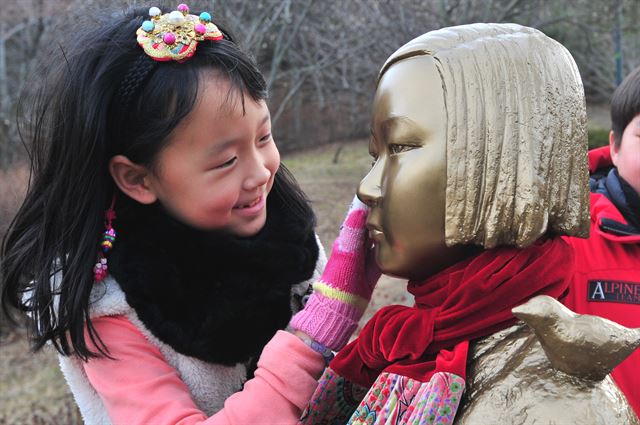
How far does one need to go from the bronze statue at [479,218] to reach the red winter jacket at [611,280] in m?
0.60

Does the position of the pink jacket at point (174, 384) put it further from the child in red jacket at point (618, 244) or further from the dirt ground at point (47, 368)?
the dirt ground at point (47, 368)

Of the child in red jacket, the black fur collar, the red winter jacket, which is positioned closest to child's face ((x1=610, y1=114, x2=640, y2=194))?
the child in red jacket

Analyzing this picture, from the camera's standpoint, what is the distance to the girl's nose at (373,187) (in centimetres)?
116

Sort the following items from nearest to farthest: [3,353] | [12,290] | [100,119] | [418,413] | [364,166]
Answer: [418,413] → [100,119] → [12,290] → [3,353] → [364,166]

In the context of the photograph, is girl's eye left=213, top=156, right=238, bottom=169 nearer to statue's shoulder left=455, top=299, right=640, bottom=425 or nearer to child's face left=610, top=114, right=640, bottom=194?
statue's shoulder left=455, top=299, right=640, bottom=425

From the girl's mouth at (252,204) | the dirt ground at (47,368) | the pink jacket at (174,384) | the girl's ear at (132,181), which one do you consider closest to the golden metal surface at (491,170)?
the pink jacket at (174,384)

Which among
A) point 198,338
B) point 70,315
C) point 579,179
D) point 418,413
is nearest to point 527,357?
point 418,413

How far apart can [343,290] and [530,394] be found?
0.41 m

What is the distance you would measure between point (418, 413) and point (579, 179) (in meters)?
0.45

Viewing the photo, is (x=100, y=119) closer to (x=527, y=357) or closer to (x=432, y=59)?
(x=432, y=59)

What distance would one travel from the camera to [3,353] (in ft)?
18.5

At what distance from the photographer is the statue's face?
1.10m

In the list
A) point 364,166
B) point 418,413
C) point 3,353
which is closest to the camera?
point 418,413

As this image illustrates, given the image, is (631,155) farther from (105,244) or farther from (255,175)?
(105,244)
